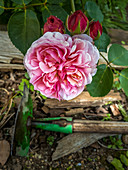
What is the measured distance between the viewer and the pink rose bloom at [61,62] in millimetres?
553

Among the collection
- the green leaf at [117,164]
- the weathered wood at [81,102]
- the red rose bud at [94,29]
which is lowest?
the green leaf at [117,164]

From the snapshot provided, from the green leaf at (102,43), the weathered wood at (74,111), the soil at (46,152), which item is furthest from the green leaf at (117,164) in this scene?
the green leaf at (102,43)

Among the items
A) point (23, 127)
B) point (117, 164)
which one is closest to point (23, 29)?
point (23, 127)

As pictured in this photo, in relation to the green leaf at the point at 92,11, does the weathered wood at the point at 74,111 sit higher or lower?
lower

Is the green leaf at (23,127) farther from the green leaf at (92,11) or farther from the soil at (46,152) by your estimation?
the green leaf at (92,11)

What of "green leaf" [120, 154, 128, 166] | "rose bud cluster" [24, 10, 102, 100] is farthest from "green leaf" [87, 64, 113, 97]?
"green leaf" [120, 154, 128, 166]

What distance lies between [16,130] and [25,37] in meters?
0.66

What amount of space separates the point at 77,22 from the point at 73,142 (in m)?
0.99

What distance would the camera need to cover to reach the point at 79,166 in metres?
1.30

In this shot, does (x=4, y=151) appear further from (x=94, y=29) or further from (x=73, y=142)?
(x=94, y=29)

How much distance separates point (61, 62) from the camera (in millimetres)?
588

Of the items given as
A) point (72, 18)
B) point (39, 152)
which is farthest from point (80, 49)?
point (39, 152)

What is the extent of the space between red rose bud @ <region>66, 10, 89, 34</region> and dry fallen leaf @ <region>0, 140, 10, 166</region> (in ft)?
3.28

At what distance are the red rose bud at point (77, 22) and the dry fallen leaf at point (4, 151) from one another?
1000mm
